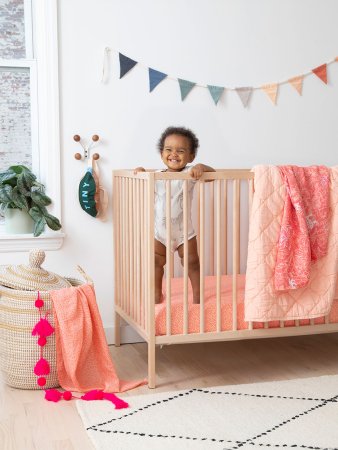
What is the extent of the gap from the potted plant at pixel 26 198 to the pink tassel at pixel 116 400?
2.47ft

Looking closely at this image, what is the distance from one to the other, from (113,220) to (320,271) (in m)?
0.92

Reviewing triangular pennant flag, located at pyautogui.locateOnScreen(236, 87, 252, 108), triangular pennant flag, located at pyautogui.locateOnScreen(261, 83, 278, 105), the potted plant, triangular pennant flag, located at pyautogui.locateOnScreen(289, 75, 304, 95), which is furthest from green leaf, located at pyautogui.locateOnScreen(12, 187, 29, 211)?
triangular pennant flag, located at pyautogui.locateOnScreen(289, 75, 304, 95)

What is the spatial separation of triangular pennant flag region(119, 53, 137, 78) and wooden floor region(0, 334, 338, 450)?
1.18 m

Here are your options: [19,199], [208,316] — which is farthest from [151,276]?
[19,199]

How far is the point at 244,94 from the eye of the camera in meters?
3.05

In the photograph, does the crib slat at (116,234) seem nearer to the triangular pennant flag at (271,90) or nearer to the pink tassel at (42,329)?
the pink tassel at (42,329)

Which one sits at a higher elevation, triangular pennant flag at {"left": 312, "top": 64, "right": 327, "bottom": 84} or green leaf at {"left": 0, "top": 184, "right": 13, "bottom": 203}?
triangular pennant flag at {"left": 312, "top": 64, "right": 327, "bottom": 84}

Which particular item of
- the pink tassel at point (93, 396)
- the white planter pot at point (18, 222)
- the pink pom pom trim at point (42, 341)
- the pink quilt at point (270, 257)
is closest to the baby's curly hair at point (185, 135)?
the pink quilt at point (270, 257)

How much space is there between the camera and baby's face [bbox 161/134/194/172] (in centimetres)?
265

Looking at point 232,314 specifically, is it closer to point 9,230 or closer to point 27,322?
point 27,322

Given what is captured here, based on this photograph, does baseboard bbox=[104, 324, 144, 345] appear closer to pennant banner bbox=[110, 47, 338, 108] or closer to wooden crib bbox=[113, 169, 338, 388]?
wooden crib bbox=[113, 169, 338, 388]

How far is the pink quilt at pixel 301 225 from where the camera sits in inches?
92.4

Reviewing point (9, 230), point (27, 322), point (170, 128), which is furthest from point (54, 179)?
point (27, 322)

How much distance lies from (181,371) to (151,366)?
0.26 m
